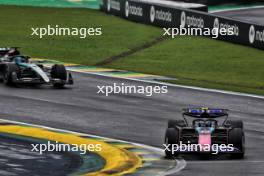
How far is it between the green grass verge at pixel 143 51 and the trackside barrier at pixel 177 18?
462 millimetres

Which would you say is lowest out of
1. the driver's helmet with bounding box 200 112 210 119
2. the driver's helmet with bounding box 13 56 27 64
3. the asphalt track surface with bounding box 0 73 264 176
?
the asphalt track surface with bounding box 0 73 264 176

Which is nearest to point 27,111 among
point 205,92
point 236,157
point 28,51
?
point 205,92

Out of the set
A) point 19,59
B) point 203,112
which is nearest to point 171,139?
point 203,112

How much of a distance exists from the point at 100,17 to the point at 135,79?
18.2 m

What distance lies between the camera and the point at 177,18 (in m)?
49.1

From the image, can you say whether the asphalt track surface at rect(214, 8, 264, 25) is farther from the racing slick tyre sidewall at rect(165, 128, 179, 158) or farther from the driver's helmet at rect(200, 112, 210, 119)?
the racing slick tyre sidewall at rect(165, 128, 179, 158)

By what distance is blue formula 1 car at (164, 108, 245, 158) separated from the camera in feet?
70.1

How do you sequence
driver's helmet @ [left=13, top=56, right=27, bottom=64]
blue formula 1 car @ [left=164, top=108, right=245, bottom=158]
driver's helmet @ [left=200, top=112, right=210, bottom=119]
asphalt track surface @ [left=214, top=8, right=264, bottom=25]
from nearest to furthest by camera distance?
blue formula 1 car @ [left=164, top=108, right=245, bottom=158]
driver's helmet @ [left=200, top=112, right=210, bottom=119]
driver's helmet @ [left=13, top=56, right=27, bottom=64]
asphalt track surface @ [left=214, top=8, right=264, bottom=25]

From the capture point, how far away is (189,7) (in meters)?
52.0

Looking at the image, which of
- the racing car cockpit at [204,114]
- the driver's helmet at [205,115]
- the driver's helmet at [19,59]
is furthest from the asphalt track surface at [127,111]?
the driver's helmet at [19,59]

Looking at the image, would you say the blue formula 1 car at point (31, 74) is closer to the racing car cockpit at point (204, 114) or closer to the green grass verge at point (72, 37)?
the green grass verge at point (72, 37)

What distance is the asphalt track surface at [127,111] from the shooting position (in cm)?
2291

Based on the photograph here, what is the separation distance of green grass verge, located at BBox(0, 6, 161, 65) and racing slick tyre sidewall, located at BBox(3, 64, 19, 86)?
804 centimetres

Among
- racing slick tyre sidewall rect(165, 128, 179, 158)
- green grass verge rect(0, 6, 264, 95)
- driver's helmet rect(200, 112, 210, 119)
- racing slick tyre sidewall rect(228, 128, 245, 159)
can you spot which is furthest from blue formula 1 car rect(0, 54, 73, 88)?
racing slick tyre sidewall rect(228, 128, 245, 159)
